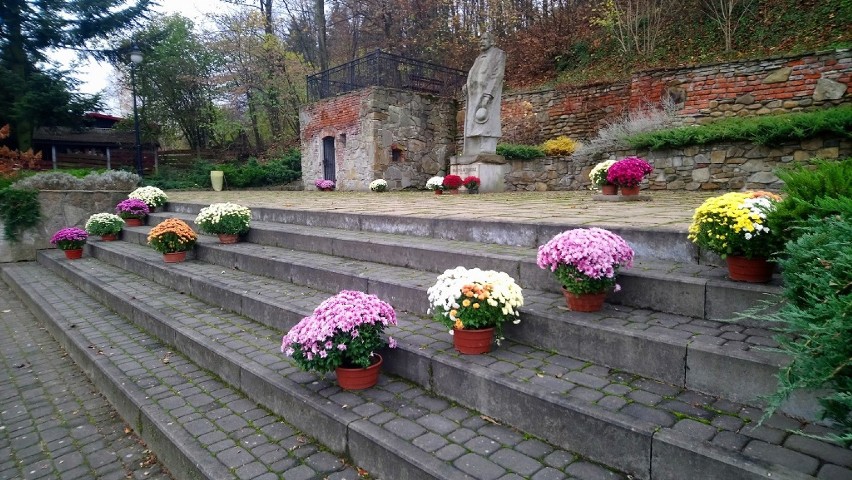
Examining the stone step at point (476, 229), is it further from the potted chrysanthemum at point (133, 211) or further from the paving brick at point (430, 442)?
the potted chrysanthemum at point (133, 211)

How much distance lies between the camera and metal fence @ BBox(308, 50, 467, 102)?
16938mm

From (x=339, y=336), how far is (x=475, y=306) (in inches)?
33.2

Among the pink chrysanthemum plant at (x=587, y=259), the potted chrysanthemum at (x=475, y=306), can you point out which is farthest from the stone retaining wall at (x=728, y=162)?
the potted chrysanthemum at (x=475, y=306)

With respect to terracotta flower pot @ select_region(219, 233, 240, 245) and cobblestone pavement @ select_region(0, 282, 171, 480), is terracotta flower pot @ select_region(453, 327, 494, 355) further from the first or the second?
terracotta flower pot @ select_region(219, 233, 240, 245)

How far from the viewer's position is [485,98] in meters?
11.9

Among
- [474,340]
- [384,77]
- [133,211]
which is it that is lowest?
[474,340]

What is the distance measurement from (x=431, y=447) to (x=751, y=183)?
8.95m

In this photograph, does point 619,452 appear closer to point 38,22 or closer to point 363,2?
point 363,2

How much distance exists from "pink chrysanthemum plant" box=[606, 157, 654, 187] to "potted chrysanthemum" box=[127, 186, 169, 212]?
9.84m

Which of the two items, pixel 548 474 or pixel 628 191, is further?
pixel 628 191

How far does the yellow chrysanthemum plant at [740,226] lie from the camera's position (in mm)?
2809

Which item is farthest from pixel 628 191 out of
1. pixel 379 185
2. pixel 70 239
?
pixel 70 239

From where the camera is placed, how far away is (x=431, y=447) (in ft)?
8.14

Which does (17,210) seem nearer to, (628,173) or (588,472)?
(628,173)
